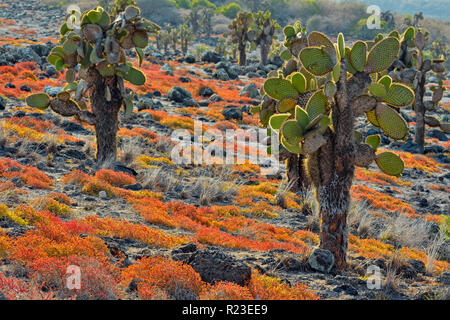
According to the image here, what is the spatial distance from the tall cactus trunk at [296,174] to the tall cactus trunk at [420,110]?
13.3 m

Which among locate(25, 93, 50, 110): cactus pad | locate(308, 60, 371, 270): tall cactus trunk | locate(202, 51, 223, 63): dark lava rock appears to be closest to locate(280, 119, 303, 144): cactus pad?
locate(308, 60, 371, 270): tall cactus trunk

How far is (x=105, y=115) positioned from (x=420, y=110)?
1819 centimetres

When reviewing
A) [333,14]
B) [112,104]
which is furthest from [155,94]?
[333,14]

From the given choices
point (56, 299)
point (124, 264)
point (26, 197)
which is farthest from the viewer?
point (26, 197)

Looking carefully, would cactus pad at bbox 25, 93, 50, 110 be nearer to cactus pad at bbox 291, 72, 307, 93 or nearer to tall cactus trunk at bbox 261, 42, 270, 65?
cactus pad at bbox 291, 72, 307, 93

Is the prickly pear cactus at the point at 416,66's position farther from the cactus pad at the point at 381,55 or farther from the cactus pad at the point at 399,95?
the cactus pad at the point at 381,55

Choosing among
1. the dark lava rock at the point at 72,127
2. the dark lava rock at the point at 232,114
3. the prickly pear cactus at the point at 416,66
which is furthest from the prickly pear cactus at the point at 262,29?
the dark lava rock at the point at 72,127

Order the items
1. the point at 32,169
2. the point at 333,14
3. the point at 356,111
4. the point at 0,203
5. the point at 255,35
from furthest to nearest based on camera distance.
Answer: the point at 333,14, the point at 255,35, the point at 32,169, the point at 0,203, the point at 356,111

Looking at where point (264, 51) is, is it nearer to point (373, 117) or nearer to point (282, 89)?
point (282, 89)

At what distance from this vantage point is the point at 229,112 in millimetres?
26125

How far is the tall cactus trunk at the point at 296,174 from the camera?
503 inches

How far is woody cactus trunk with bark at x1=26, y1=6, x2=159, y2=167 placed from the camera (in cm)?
1126

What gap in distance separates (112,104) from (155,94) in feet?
56.1
